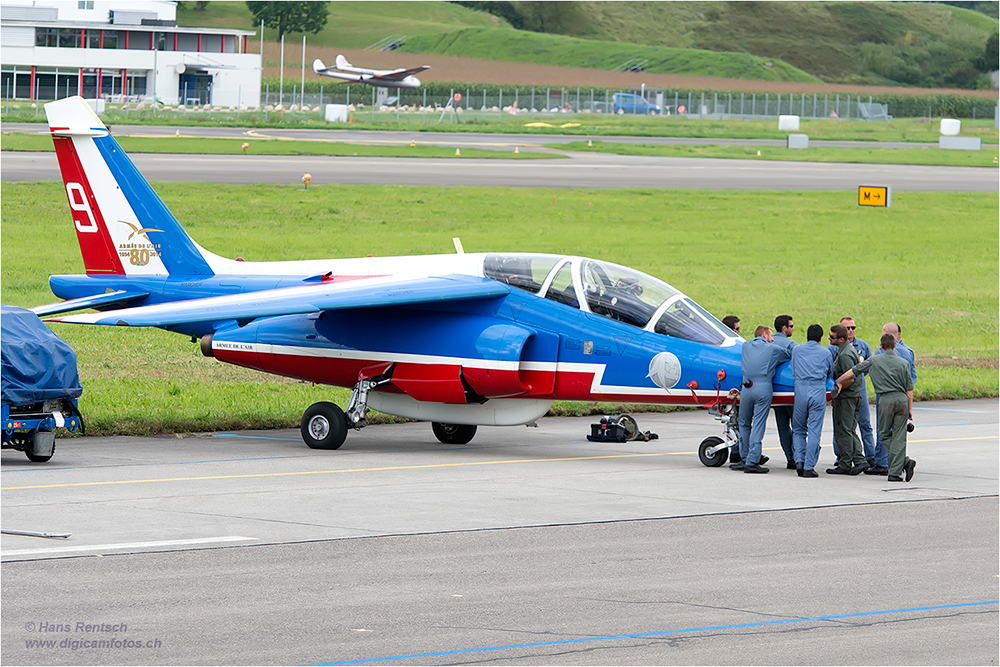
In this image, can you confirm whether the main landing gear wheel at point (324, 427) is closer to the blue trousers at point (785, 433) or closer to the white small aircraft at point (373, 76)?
the blue trousers at point (785, 433)

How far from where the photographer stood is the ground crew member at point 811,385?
53.6 ft

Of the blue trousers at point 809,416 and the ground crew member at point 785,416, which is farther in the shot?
the ground crew member at point 785,416

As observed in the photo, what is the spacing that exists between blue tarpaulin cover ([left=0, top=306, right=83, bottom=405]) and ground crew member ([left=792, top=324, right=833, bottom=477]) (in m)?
8.95

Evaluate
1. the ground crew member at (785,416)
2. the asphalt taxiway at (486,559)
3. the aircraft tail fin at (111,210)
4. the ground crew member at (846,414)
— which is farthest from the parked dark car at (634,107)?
the asphalt taxiway at (486,559)

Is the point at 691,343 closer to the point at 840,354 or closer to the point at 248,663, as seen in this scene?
the point at 840,354

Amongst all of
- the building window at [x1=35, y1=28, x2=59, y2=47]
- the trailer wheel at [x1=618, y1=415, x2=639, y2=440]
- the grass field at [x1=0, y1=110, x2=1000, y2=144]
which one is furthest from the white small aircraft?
the trailer wheel at [x1=618, y1=415, x2=639, y2=440]

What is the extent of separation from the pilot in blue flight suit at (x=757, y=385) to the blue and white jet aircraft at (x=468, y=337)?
271 mm

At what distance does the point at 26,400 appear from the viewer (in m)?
15.8

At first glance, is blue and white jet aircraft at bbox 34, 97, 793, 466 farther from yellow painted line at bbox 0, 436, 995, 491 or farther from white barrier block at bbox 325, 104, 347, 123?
white barrier block at bbox 325, 104, 347, 123

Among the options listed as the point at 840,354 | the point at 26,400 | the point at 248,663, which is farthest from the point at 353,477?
the point at 248,663

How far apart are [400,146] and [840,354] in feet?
187

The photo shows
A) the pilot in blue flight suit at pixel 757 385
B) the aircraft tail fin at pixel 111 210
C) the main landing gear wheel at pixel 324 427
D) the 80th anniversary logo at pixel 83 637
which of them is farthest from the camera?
the aircraft tail fin at pixel 111 210

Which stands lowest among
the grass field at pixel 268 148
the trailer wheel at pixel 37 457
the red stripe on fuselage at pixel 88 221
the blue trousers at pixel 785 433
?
the trailer wheel at pixel 37 457

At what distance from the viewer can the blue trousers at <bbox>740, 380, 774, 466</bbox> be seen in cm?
1658
